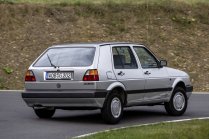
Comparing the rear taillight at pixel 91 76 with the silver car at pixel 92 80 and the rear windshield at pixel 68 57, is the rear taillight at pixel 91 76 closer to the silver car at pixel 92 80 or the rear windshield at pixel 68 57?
the silver car at pixel 92 80

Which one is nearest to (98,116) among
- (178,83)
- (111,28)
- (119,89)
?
(119,89)

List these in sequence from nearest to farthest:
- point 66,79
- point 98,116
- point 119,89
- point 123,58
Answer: point 66,79, point 119,89, point 123,58, point 98,116

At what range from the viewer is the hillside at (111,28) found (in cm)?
2484

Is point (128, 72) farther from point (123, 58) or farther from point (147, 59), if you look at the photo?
point (147, 59)

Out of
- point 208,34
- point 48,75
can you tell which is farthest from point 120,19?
point 48,75

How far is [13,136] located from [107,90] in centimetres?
221

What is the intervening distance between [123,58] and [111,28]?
18.7 m

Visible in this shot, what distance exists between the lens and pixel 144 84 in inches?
388

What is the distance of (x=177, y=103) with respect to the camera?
1084 cm

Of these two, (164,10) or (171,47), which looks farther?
(164,10)

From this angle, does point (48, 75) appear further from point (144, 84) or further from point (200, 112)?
point (200, 112)

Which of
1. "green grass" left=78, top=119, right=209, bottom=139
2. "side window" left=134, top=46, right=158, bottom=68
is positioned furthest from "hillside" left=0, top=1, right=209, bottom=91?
"green grass" left=78, top=119, right=209, bottom=139

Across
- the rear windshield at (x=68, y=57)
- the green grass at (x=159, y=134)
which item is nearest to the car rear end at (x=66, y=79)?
the rear windshield at (x=68, y=57)

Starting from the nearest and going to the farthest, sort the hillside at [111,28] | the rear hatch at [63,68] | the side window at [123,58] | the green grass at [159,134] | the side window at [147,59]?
the green grass at [159,134]
the rear hatch at [63,68]
the side window at [123,58]
the side window at [147,59]
the hillside at [111,28]
